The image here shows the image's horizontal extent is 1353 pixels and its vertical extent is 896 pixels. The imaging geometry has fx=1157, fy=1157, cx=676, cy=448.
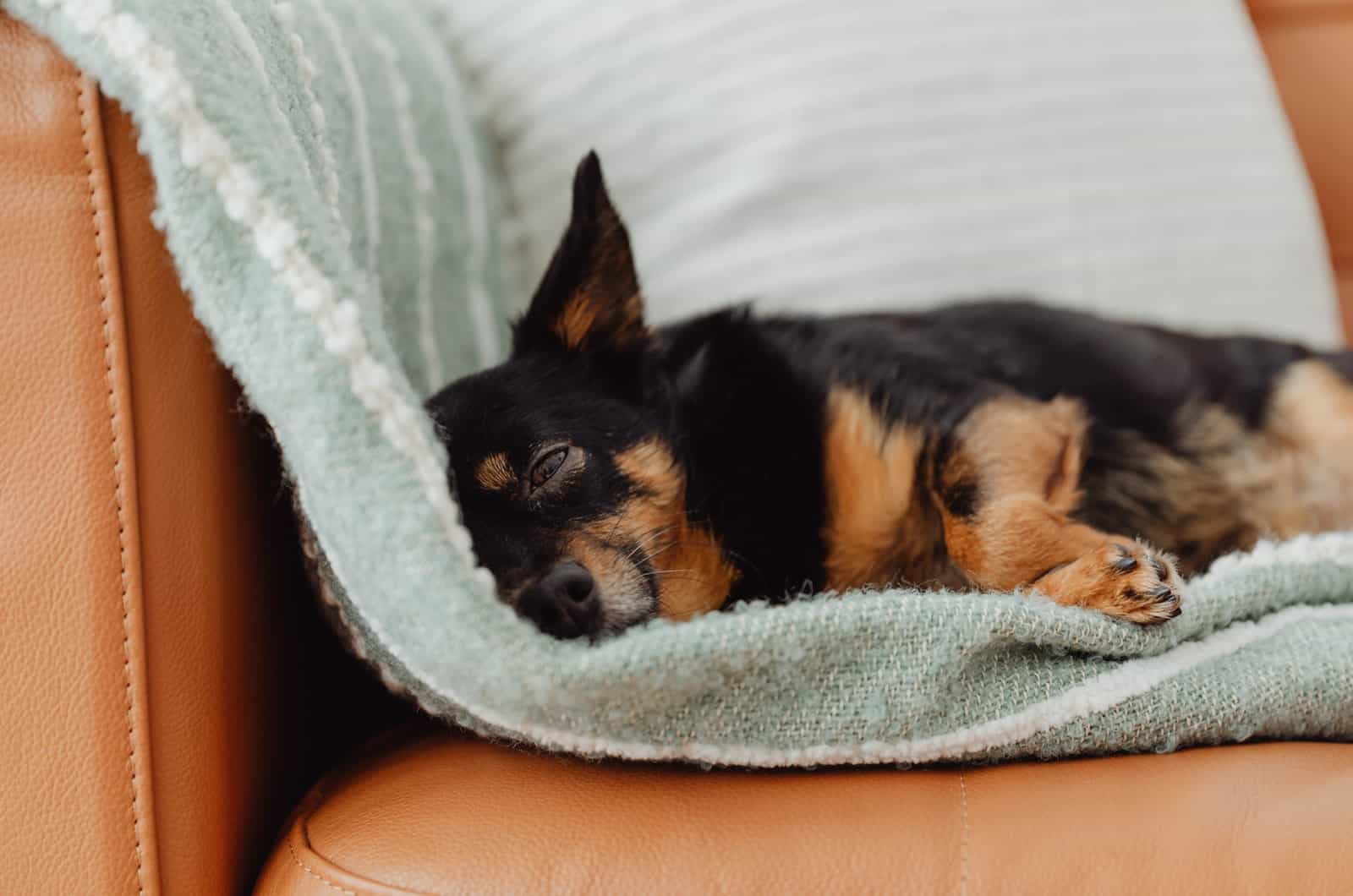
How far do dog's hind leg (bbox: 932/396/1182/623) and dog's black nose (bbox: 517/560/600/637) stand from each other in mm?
458

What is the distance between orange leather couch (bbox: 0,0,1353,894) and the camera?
91 centimetres

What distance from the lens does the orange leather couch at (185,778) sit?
91 centimetres

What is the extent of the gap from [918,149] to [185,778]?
1.47 m

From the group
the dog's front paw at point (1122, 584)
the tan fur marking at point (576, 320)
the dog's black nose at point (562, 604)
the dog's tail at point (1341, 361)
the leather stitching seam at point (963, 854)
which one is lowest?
the dog's tail at point (1341, 361)

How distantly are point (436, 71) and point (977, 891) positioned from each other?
4.64ft

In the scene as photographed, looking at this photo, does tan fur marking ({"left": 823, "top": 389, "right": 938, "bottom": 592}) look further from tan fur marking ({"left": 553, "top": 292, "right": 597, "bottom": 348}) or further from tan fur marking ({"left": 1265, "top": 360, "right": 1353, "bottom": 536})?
tan fur marking ({"left": 1265, "top": 360, "right": 1353, "bottom": 536})

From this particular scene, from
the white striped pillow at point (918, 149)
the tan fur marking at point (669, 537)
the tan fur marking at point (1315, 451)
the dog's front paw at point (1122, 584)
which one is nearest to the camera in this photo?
the dog's front paw at point (1122, 584)

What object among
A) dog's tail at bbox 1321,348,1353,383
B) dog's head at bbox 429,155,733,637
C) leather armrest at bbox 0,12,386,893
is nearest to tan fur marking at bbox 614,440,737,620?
dog's head at bbox 429,155,733,637

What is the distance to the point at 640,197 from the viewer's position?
191 cm

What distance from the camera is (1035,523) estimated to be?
130 centimetres

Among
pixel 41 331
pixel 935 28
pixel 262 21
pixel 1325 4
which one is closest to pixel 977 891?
pixel 41 331

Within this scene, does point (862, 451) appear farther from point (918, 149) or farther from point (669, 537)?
point (918, 149)

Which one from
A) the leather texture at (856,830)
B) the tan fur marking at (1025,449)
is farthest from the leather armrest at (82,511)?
the tan fur marking at (1025,449)

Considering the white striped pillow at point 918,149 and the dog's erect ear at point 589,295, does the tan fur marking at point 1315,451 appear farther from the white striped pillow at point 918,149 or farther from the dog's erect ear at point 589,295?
the dog's erect ear at point 589,295
